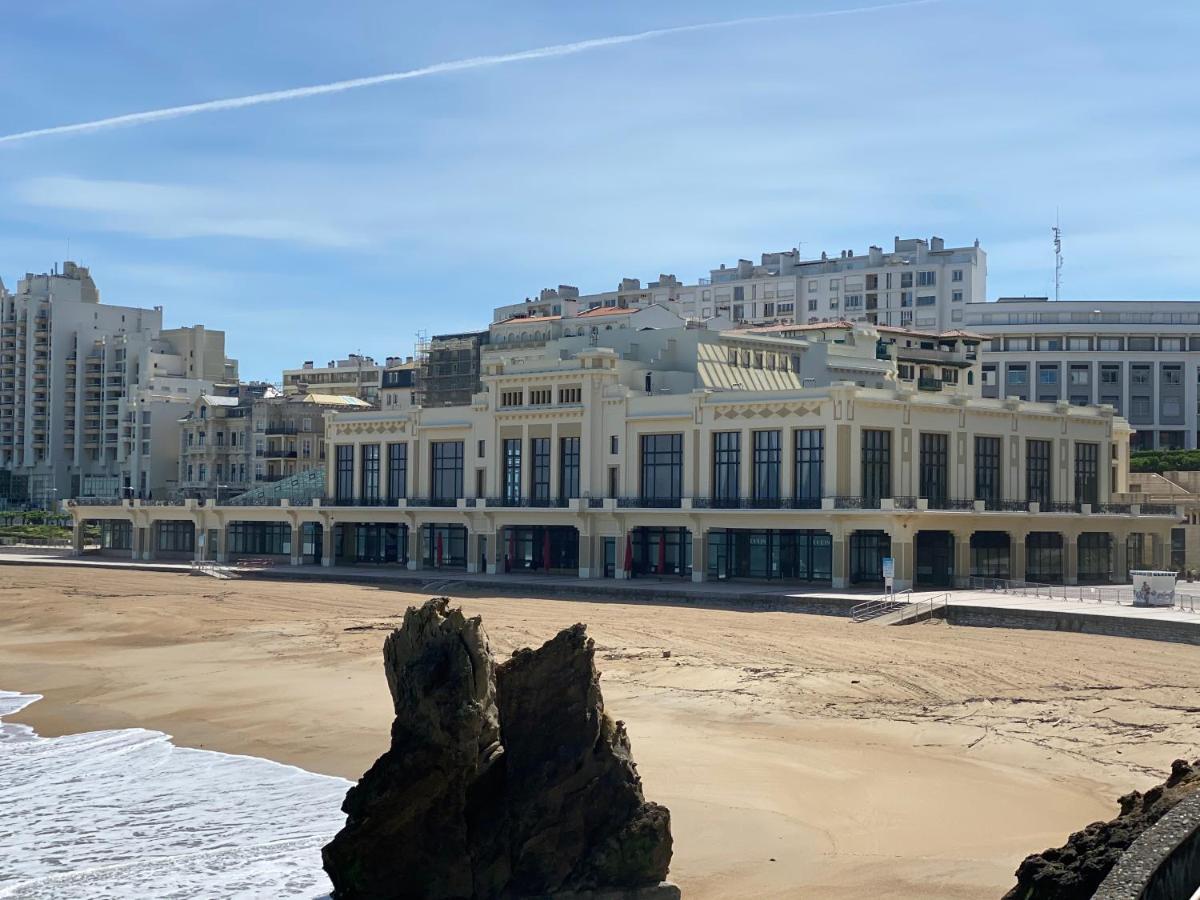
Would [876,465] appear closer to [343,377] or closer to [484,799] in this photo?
[484,799]

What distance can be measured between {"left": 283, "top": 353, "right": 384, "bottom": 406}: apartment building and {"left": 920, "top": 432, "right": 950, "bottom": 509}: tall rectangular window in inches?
3292

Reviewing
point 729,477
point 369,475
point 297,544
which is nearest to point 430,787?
point 729,477

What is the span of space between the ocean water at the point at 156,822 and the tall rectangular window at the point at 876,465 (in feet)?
117

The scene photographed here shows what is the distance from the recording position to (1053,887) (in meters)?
12.2

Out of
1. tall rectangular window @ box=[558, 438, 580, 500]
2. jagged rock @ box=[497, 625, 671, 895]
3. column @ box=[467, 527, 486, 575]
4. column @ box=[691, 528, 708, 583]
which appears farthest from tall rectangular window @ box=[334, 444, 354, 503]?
jagged rock @ box=[497, 625, 671, 895]

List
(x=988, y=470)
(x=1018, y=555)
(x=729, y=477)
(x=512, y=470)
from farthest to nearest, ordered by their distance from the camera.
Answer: (x=512, y=470)
(x=988, y=470)
(x=729, y=477)
(x=1018, y=555)

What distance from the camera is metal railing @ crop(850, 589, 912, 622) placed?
1887 inches

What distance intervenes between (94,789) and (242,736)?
4.49 meters

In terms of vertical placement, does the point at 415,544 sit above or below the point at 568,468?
below

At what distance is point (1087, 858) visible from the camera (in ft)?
40.1

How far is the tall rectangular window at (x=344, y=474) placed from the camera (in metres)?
79.9

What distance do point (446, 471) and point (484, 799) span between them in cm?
5752

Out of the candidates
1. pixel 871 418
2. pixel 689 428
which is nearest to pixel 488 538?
pixel 689 428

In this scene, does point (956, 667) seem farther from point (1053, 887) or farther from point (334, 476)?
point (334, 476)
